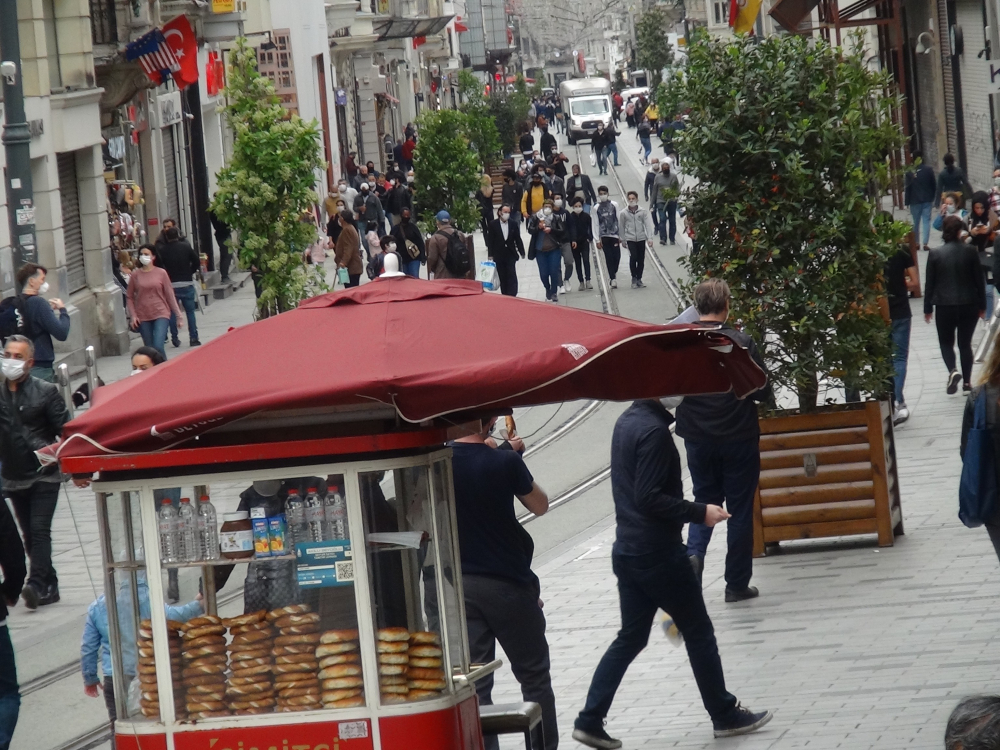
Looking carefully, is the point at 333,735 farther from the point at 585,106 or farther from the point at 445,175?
the point at 585,106

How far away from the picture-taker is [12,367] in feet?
32.7

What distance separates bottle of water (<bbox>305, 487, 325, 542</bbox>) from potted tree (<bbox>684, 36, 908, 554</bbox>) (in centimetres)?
502

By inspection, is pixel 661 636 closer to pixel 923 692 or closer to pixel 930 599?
pixel 930 599

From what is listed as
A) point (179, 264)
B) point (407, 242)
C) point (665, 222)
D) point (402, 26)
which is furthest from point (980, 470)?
point (402, 26)

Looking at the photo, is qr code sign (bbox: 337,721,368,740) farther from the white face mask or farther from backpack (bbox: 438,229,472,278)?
backpack (bbox: 438,229,472,278)

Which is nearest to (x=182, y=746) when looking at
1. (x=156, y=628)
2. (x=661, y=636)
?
(x=156, y=628)

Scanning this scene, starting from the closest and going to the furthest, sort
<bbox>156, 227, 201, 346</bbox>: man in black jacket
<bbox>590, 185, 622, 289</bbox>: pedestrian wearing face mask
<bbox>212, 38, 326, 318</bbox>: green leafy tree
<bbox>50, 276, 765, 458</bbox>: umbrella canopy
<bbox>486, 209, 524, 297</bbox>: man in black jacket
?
<bbox>50, 276, 765, 458</bbox>: umbrella canopy < <bbox>212, 38, 326, 318</bbox>: green leafy tree < <bbox>156, 227, 201, 346</bbox>: man in black jacket < <bbox>486, 209, 524, 297</bbox>: man in black jacket < <bbox>590, 185, 622, 289</bbox>: pedestrian wearing face mask

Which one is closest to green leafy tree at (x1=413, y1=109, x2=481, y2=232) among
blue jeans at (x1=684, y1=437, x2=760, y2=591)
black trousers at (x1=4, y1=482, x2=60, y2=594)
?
black trousers at (x1=4, y1=482, x2=60, y2=594)

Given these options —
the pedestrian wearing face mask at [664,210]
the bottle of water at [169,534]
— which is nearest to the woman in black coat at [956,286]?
the bottle of water at [169,534]

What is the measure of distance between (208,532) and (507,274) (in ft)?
64.1

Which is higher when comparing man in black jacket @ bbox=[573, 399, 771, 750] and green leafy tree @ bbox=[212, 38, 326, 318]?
green leafy tree @ bbox=[212, 38, 326, 318]

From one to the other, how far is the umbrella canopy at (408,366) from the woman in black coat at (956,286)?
28.4 feet

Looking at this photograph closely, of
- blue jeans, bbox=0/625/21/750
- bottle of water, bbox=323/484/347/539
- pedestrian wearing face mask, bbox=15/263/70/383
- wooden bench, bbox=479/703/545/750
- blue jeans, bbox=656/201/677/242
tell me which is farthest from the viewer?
blue jeans, bbox=656/201/677/242

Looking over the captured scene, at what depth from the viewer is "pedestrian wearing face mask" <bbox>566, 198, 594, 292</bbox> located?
25.5 metres
